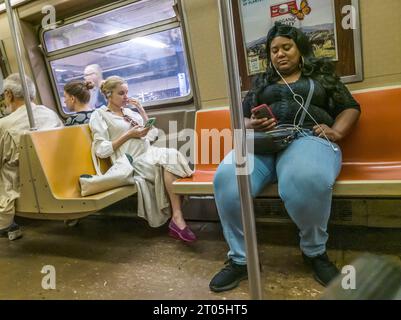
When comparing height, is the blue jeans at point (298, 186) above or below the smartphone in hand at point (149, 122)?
below

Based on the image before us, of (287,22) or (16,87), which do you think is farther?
(16,87)

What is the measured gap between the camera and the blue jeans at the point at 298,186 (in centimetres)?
148

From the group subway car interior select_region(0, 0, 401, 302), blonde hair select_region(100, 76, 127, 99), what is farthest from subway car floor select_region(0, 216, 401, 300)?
blonde hair select_region(100, 76, 127, 99)

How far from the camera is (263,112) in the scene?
1779mm

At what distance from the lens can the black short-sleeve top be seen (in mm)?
1784

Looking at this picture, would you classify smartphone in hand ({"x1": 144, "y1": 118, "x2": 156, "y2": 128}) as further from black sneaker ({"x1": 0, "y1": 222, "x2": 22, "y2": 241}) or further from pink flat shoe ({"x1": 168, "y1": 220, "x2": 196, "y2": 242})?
black sneaker ({"x1": 0, "y1": 222, "x2": 22, "y2": 241})

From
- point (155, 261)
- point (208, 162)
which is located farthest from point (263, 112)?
point (155, 261)

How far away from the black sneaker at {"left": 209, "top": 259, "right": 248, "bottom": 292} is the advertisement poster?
1478 millimetres

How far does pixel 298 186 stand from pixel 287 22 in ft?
4.40

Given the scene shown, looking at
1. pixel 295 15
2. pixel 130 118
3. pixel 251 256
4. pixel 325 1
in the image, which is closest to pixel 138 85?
pixel 130 118

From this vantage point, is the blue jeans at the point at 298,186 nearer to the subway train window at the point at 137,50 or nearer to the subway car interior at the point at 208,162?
the subway car interior at the point at 208,162

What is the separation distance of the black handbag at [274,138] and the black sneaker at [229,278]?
0.62 meters

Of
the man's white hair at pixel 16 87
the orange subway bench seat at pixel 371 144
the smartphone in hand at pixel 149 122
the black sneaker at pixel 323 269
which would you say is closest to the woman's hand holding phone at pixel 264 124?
the orange subway bench seat at pixel 371 144
